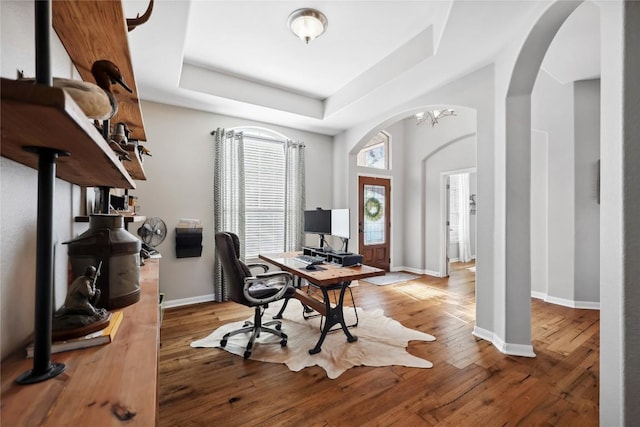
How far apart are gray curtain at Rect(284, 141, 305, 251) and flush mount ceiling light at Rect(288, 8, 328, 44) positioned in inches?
82.9

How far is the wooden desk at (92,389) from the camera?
0.53m

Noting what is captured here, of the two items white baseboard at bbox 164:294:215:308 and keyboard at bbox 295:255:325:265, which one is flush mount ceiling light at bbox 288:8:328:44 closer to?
keyboard at bbox 295:255:325:265

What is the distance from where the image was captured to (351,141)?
4750mm

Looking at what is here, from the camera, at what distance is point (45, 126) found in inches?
19.1

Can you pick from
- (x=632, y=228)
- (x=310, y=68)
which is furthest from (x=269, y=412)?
(x=310, y=68)

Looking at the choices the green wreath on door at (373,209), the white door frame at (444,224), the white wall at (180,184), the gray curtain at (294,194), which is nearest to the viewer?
the white wall at (180,184)

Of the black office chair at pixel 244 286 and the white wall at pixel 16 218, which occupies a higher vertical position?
the white wall at pixel 16 218

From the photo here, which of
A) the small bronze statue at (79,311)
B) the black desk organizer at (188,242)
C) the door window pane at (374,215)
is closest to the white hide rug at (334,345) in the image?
the black desk organizer at (188,242)

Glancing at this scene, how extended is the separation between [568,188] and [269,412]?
4.81 m

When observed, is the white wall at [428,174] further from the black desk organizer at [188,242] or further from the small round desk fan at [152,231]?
the small round desk fan at [152,231]

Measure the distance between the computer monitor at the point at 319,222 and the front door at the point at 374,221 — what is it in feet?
7.07

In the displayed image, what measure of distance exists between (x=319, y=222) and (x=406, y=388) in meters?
2.07

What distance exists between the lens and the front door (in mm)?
5762

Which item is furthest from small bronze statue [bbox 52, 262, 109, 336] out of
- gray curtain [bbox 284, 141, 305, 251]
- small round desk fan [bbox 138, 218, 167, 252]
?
gray curtain [bbox 284, 141, 305, 251]
